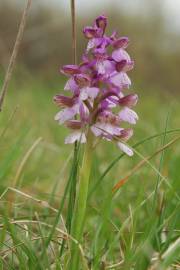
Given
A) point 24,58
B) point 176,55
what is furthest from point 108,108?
point 176,55

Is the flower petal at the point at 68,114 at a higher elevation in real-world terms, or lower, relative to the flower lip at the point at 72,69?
lower

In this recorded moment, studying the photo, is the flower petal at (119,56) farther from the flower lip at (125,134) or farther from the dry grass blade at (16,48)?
the dry grass blade at (16,48)

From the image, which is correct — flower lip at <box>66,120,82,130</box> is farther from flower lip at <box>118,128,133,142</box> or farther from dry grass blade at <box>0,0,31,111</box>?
dry grass blade at <box>0,0,31,111</box>

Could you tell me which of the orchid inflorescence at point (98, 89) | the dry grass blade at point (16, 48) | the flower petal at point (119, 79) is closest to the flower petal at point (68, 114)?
the orchid inflorescence at point (98, 89)

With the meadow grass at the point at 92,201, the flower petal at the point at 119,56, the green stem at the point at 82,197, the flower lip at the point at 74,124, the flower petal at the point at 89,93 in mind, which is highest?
the flower petal at the point at 119,56

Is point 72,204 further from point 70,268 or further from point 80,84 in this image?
point 80,84

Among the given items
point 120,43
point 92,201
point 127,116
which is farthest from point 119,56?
point 92,201

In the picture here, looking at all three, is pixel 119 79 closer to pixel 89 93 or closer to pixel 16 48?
pixel 89 93
